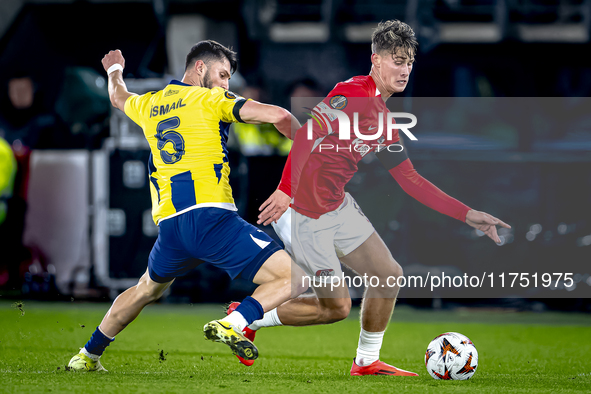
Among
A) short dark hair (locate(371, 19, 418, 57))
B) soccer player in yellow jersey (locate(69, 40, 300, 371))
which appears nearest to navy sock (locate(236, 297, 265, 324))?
soccer player in yellow jersey (locate(69, 40, 300, 371))

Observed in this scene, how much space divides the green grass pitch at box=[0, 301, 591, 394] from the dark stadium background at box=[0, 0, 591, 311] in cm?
65

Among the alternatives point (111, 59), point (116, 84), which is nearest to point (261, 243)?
point (116, 84)

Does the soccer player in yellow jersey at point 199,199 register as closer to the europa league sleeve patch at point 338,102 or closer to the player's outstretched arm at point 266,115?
the player's outstretched arm at point 266,115

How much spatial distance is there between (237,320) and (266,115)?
44.6 inches

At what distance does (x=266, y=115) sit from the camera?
3.97 m

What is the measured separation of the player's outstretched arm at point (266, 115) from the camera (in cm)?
397

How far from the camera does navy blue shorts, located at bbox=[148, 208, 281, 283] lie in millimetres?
3990

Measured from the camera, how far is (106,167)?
9547 mm

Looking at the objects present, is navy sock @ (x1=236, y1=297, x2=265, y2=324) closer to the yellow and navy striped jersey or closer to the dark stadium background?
the yellow and navy striped jersey

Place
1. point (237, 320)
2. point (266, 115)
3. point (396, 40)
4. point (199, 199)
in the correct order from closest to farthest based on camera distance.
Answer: point (237, 320)
point (266, 115)
point (199, 199)
point (396, 40)

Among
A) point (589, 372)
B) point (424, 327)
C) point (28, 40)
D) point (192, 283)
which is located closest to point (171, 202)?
point (589, 372)

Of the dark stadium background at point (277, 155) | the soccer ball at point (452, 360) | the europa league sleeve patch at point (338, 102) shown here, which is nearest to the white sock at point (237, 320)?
the soccer ball at point (452, 360)

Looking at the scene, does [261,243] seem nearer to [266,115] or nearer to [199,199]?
[199,199]

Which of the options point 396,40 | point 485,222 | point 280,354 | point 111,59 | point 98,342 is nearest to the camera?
point 98,342
